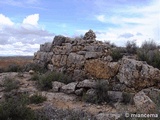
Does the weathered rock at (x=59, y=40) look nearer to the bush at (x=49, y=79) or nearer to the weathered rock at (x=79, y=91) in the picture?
the bush at (x=49, y=79)

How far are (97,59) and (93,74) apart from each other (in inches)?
30.7

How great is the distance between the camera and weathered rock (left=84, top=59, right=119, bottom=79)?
13250 millimetres

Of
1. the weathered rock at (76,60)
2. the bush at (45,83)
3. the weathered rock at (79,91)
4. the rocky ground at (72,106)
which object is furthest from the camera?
the weathered rock at (76,60)

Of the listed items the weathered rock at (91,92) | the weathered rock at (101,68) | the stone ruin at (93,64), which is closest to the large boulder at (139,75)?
the stone ruin at (93,64)

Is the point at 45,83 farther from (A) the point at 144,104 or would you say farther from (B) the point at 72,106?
(A) the point at 144,104

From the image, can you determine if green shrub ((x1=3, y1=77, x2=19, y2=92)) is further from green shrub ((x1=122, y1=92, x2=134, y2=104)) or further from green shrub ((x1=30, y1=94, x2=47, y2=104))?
green shrub ((x1=122, y1=92, x2=134, y2=104))

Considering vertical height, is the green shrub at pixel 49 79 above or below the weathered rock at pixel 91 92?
above

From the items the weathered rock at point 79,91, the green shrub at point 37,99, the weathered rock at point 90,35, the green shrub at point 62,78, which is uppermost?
the weathered rock at point 90,35

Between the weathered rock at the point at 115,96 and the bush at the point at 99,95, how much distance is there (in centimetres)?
15

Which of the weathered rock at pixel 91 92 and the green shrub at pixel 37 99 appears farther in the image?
the weathered rock at pixel 91 92

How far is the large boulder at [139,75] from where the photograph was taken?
1198 cm

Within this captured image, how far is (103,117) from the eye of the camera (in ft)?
30.9

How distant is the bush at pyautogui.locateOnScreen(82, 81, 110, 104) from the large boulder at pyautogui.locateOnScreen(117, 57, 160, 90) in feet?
3.49

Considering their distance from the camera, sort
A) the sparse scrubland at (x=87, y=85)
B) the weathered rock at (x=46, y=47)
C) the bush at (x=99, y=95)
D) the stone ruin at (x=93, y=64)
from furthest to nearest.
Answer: the weathered rock at (x=46, y=47) < the stone ruin at (x=93, y=64) < the bush at (x=99, y=95) < the sparse scrubland at (x=87, y=85)
